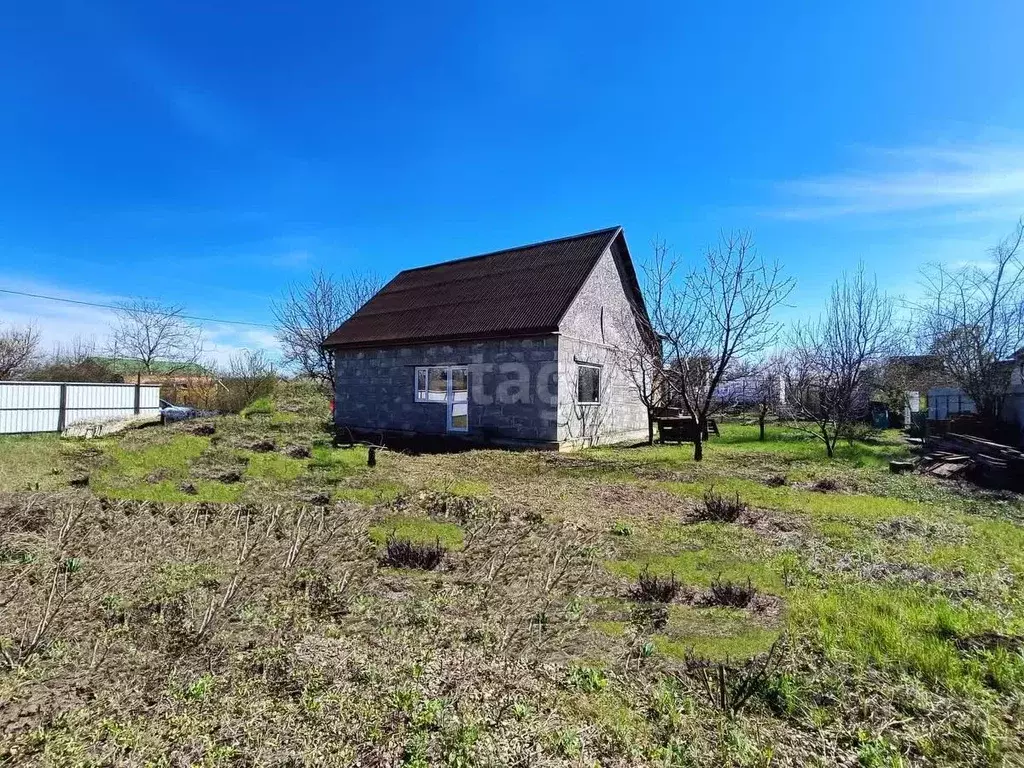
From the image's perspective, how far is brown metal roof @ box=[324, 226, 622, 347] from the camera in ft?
45.0

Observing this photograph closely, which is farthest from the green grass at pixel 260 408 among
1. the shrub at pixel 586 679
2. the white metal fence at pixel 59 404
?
the shrub at pixel 586 679

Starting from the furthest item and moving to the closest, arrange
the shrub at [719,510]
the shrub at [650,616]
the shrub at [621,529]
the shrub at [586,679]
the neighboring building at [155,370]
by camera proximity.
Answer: the neighboring building at [155,370], the shrub at [719,510], the shrub at [621,529], the shrub at [650,616], the shrub at [586,679]

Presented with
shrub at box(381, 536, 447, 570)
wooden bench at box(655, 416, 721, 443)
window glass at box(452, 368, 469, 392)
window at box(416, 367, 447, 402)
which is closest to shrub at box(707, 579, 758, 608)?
shrub at box(381, 536, 447, 570)

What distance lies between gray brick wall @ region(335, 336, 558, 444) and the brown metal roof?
406mm

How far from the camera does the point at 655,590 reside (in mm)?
4223

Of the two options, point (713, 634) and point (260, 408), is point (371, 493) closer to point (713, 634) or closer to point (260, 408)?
point (713, 634)

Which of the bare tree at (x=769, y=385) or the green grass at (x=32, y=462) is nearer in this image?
the green grass at (x=32, y=462)

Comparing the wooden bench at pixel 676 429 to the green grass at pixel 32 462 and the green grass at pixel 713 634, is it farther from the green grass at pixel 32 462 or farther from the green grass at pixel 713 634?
the green grass at pixel 32 462

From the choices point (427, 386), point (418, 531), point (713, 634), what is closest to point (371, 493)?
point (418, 531)

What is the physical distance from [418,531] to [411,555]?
1.18 metres

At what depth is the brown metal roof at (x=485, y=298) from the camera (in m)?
13.7

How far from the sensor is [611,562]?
5082mm

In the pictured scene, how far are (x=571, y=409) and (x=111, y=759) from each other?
1176 centimetres

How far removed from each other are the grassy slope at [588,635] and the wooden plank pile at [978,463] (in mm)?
1863
